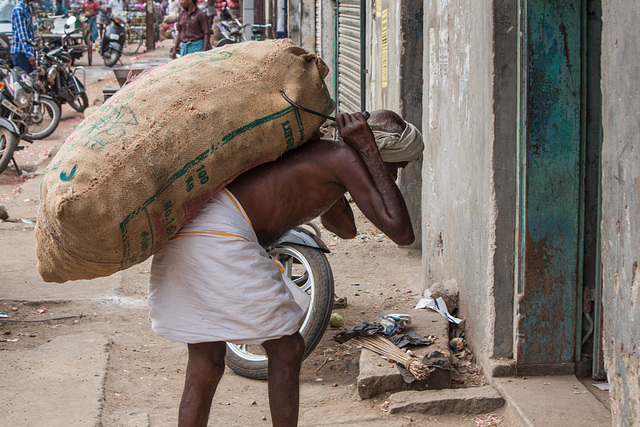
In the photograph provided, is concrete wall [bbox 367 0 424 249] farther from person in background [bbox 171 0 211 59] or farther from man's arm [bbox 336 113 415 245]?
person in background [bbox 171 0 211 59]

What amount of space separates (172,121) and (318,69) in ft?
1.95

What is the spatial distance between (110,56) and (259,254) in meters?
19.0

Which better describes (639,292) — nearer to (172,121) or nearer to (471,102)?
(172,121)

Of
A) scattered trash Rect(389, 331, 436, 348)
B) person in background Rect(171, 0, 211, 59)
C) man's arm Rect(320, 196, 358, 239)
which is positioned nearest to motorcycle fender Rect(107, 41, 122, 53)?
person in background Rect(171, 0, 211, 59)

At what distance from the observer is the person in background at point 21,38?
38.7 ft

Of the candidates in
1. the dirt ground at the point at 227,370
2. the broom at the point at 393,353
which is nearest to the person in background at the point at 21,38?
the dirt ground at the point at 227,370

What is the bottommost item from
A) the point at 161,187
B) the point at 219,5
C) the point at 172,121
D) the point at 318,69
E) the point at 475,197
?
the point at 475,197

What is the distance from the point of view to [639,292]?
71.5 inches

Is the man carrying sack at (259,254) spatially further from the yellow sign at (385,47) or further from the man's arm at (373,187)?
the yellow sign at (385,47)

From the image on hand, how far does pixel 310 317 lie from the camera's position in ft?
12.0

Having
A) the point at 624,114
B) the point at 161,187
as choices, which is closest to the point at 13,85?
the point at 161,187

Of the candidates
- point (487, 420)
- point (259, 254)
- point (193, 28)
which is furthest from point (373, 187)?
point (193, 28)

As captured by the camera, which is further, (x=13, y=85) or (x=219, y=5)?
(x=219, y=5)

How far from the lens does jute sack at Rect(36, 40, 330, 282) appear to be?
6.94 ft
